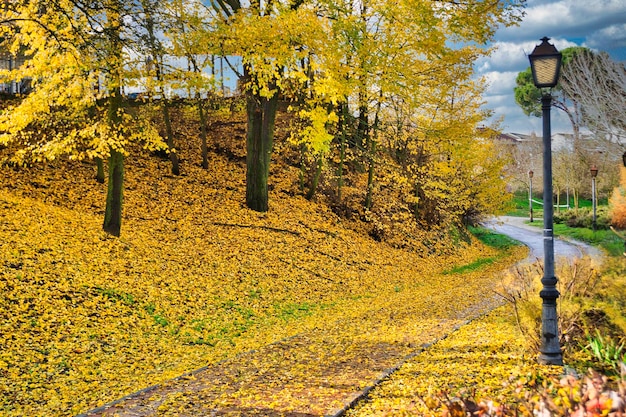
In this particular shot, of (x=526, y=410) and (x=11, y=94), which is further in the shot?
(x=11, y=94)

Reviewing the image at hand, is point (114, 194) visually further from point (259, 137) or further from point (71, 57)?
point (259, 137)

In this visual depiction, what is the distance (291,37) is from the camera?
44.5 ft

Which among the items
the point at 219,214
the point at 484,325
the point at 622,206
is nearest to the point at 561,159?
the point at 622,206

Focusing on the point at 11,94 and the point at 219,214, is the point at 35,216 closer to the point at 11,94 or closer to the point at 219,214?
the point at 219,214

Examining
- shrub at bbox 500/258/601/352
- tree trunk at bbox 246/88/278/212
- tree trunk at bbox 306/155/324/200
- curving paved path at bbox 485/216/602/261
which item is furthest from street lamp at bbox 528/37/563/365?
curving paved path at bbox 485/216/602/261

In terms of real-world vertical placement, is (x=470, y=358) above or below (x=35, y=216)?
below

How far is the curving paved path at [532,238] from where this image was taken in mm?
27263

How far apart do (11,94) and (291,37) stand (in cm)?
1423

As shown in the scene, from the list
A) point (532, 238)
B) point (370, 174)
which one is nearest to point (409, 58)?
point (370, 174)

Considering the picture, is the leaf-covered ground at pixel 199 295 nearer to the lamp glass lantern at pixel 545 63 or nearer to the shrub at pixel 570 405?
the shrub at pixel 570 405

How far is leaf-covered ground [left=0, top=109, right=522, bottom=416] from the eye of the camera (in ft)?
23.2

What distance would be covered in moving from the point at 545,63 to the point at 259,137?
424 inches

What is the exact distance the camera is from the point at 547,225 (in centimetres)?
731

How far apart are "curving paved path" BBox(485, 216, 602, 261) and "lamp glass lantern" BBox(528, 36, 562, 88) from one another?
680 inches
